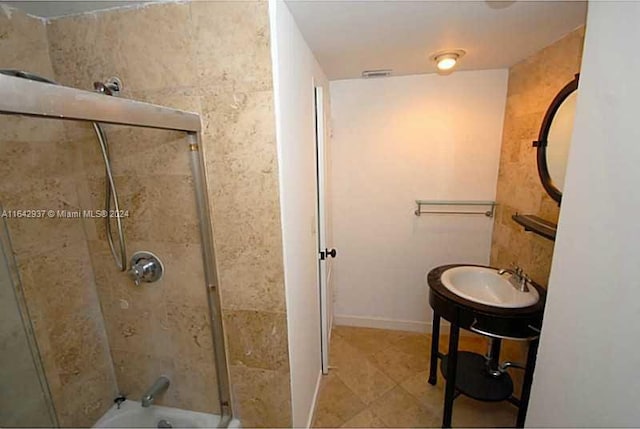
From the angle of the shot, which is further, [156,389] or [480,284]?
[480,284]

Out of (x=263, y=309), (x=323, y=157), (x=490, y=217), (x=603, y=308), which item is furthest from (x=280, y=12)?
(x=490, y=217)

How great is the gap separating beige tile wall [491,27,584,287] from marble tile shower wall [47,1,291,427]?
1554 mm

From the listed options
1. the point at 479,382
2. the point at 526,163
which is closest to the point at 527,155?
the point at 526,163

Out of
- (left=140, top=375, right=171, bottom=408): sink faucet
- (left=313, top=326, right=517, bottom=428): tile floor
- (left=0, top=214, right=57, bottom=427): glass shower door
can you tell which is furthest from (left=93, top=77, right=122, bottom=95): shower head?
(left=313, top=326, right=517, bottom=428): tile floor

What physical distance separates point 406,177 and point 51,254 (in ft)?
7.31

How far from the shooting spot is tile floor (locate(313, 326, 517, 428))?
171 centimetres

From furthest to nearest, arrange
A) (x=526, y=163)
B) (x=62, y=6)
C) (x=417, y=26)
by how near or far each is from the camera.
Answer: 1. (x=526, y=163)
2. (x=417, y=26)
3. (x=62, y=6)

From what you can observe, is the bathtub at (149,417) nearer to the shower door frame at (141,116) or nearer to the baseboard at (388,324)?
the shower door frame at (141,116)

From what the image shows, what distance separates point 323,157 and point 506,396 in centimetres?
179

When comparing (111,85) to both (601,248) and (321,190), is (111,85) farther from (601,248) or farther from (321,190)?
(601,248)

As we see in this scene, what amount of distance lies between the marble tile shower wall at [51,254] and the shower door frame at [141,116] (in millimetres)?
646

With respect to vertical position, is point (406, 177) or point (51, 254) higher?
point (406, 177)

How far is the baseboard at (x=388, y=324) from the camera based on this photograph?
250 centimetres

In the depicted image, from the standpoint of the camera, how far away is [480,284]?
5.92 feet
